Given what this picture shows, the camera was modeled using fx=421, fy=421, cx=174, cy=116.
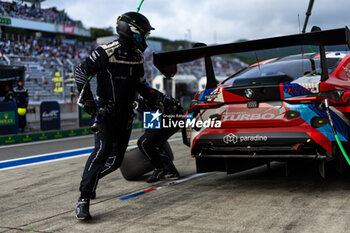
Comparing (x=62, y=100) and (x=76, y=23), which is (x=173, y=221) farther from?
(x=76, y=23)

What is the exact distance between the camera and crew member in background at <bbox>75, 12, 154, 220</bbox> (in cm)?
380

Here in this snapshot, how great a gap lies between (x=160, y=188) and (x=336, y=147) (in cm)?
208

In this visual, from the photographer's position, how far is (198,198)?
4453 millimetres

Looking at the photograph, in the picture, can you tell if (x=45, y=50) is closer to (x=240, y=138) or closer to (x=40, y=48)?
(x=40, y=48)

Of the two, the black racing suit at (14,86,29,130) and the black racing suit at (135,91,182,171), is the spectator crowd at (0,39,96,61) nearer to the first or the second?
the black racing suit at (14,86,29,130)

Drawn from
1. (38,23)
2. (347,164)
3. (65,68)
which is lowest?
(347,164)

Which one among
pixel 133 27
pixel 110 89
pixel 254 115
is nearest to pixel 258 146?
pixel 254 115

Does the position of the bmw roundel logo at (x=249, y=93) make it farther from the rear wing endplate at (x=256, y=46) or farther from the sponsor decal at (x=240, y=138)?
the rear wing endplate at (x=256, y=46)

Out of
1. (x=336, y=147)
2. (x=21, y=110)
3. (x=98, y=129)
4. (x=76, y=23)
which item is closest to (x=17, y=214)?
(x=98, y=129)

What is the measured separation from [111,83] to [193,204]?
144 cm

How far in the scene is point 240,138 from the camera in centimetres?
440

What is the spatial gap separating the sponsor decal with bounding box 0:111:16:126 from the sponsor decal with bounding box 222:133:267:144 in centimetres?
1031

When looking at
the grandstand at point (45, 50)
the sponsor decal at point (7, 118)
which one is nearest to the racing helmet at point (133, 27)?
the grandstand at point (45, 50)

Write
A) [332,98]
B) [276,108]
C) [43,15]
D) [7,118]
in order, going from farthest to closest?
[43,15]
[7,118]
[276,108]
[332,98]
